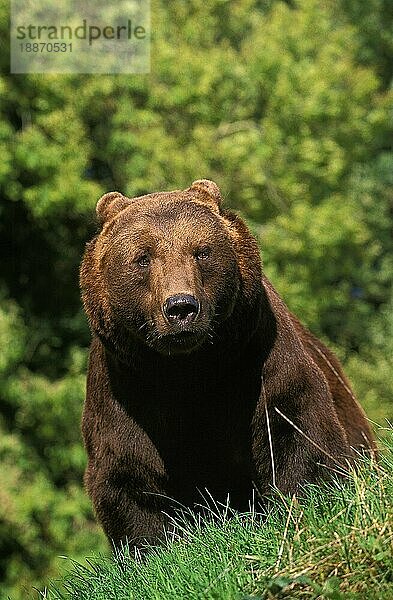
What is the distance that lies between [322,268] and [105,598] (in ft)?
74.6

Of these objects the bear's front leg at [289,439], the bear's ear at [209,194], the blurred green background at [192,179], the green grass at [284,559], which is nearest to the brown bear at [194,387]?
the bear's front leg at [289,439]

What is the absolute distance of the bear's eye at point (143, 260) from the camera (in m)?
5.33

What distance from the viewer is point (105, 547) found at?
19.4 meters

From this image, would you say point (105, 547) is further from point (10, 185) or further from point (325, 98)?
point (325, 98)

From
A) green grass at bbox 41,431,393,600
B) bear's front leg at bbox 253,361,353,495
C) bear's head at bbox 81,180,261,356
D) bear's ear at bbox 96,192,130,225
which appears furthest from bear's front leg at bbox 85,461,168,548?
bear's ear at bbox 96,192,130,225

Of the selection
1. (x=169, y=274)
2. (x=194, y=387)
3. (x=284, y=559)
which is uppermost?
(x=169, y=274)

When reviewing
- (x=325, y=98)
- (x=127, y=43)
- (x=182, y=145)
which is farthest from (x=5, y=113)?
(x=325, y=98)

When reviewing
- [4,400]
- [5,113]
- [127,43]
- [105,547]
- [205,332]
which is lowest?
[105,547]

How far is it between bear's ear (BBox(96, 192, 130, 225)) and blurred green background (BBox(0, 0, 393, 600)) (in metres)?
12.9

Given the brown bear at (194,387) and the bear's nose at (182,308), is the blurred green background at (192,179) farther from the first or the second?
the bear's nose at (182,308)

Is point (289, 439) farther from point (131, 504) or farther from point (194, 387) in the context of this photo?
point (131, 504)

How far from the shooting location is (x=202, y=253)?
17.6 feet

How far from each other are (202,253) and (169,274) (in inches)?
11.0

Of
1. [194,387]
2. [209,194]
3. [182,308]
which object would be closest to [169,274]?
[182,308]
